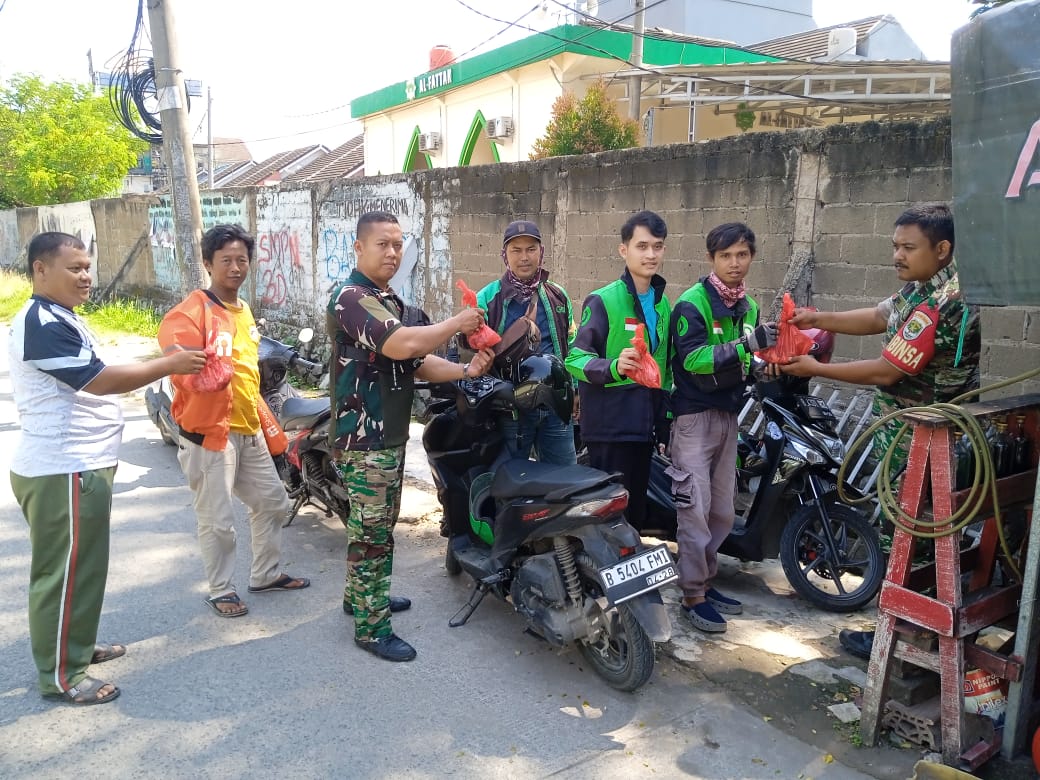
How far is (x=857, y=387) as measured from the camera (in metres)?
4.91

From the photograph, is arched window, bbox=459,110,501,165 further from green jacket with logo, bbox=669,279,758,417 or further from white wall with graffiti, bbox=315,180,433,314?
green jacket with logo, bbox=669,279,758,417

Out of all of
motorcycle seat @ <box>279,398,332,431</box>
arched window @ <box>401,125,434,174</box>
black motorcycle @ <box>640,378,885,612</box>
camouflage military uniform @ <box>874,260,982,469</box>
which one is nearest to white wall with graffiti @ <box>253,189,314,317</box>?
motorcycle seat @ <box>279,398,332,431</box>

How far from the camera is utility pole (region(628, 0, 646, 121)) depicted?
459 inches

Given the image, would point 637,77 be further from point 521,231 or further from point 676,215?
point 521,231

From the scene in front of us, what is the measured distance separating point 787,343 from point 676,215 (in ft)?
9.41

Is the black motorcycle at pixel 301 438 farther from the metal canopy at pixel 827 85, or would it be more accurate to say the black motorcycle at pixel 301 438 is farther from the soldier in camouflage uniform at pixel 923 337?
the metal canopy at pixel 827 85

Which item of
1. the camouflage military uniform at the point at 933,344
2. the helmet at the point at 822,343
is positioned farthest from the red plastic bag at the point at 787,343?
the helmet at the point at 822,343

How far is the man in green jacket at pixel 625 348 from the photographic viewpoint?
11.6ft

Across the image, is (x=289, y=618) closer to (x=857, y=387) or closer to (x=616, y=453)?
(x=616, y=453)

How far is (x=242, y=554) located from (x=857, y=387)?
12.6 ft

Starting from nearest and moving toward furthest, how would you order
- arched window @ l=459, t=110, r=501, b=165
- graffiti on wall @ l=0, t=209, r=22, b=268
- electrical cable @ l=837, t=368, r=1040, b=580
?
electrical cable @ l=837, t=368, r=1040, b=580, arched window @ l=459, t=110, r=501, b=165, graffiti on wall @ l=0, t=209, r=22, b=268

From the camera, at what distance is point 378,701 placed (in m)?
3.08

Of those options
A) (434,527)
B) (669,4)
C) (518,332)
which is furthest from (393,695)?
(669,4)

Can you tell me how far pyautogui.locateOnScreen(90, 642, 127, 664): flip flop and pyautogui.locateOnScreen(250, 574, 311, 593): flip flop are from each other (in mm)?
753
